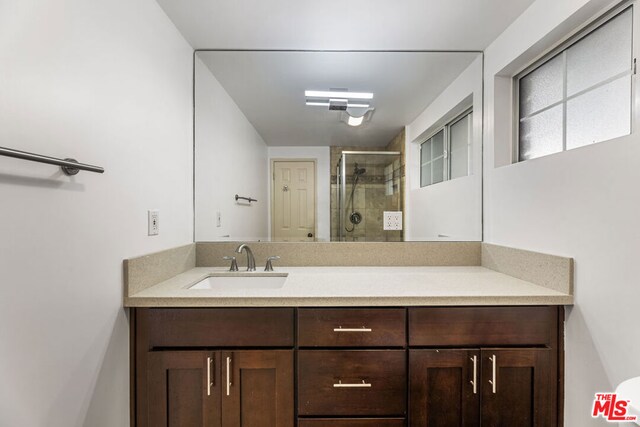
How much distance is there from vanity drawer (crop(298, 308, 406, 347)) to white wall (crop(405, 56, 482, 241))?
809 millimetres

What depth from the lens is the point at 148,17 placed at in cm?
135

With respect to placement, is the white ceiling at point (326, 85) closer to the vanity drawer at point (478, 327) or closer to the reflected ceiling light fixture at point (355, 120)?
the reflected ceiling light fixture at point (355, 120)

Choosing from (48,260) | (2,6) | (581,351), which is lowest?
(581,351)

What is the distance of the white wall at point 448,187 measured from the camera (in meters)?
1.88

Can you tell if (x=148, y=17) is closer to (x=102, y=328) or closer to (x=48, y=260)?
(x=48, y=260)

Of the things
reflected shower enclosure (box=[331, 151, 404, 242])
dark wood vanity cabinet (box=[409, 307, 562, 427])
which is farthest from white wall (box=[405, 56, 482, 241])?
dark wood vanity cabinet (box=[409, 307, 562, 427])

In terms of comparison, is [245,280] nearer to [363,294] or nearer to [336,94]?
[363,294]

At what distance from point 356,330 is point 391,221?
881 mm

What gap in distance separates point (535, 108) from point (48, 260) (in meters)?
2.14

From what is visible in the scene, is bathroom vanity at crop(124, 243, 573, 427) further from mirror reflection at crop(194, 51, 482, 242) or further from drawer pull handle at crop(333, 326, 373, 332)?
mirror reflection at crop(194, 51, 482, 242)

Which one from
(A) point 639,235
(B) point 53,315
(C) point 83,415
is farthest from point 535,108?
(C) point 83,415

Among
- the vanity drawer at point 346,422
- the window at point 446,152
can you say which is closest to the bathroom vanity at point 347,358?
the vanity drawer at point 346,422

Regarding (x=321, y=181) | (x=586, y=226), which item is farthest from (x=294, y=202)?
(x=586, y=226)

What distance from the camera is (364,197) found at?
194cm
